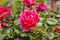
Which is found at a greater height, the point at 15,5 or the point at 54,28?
the point at 15,5

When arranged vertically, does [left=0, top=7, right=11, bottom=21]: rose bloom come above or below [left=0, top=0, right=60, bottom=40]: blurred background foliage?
above

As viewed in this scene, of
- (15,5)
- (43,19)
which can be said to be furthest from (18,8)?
(43,19)

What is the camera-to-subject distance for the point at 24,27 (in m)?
1.20

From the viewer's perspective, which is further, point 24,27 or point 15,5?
point 15,5

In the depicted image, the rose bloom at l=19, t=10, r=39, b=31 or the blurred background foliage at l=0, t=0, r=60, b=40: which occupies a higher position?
the rose bloom at l=19, t=10, r=39, b=31

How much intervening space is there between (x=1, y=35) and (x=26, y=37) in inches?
5.8

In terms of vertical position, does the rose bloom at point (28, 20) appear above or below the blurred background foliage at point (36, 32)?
above

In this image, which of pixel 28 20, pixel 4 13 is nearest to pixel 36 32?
pixel 28 20

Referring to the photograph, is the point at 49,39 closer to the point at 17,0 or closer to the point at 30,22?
the point at 30,22

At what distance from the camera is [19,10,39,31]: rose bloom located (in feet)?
3.95

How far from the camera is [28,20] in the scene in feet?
3.97

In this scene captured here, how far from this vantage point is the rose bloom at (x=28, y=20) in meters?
1.21

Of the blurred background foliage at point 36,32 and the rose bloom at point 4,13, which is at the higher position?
the rose bloom at point 4,13

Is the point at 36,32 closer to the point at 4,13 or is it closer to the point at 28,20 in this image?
the point at 28,20
